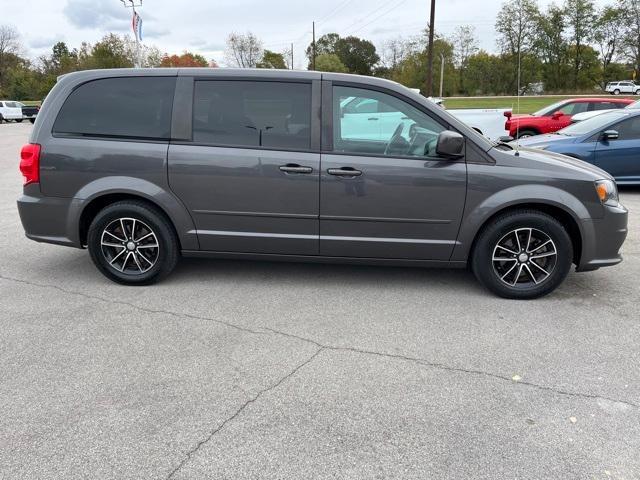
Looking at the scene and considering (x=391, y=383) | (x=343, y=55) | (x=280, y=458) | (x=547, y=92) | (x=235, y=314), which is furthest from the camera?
(x=343, y=55)

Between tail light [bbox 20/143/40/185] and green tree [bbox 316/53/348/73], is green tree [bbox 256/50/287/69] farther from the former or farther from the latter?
tail light [bbox 20/143/40/185]

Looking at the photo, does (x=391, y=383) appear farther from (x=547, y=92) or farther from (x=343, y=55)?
(x=343, y=55)

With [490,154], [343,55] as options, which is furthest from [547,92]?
[490,154]

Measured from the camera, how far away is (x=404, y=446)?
2.53 m

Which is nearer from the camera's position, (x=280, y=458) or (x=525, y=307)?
(x=280, y=458)

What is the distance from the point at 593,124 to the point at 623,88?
60.6m

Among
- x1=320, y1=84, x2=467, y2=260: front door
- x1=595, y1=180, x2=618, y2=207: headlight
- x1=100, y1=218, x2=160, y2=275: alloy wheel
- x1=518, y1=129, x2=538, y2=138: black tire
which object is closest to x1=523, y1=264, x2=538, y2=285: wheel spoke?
x1=320, y1=84, x2=467, y2=260: front door

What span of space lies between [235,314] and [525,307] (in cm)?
234

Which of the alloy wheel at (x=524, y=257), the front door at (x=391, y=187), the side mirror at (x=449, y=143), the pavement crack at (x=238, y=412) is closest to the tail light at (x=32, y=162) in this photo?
the front door at (x=391, y=187)

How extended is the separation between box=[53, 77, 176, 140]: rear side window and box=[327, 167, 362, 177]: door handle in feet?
4.74

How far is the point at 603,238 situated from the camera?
4.29m

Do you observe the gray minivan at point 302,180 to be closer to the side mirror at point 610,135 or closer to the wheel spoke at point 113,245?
the wheel spoke at point 113,245

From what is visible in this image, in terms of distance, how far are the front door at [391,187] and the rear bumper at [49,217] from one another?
7.26 feet

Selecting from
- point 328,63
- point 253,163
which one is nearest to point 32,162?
point 253,163
